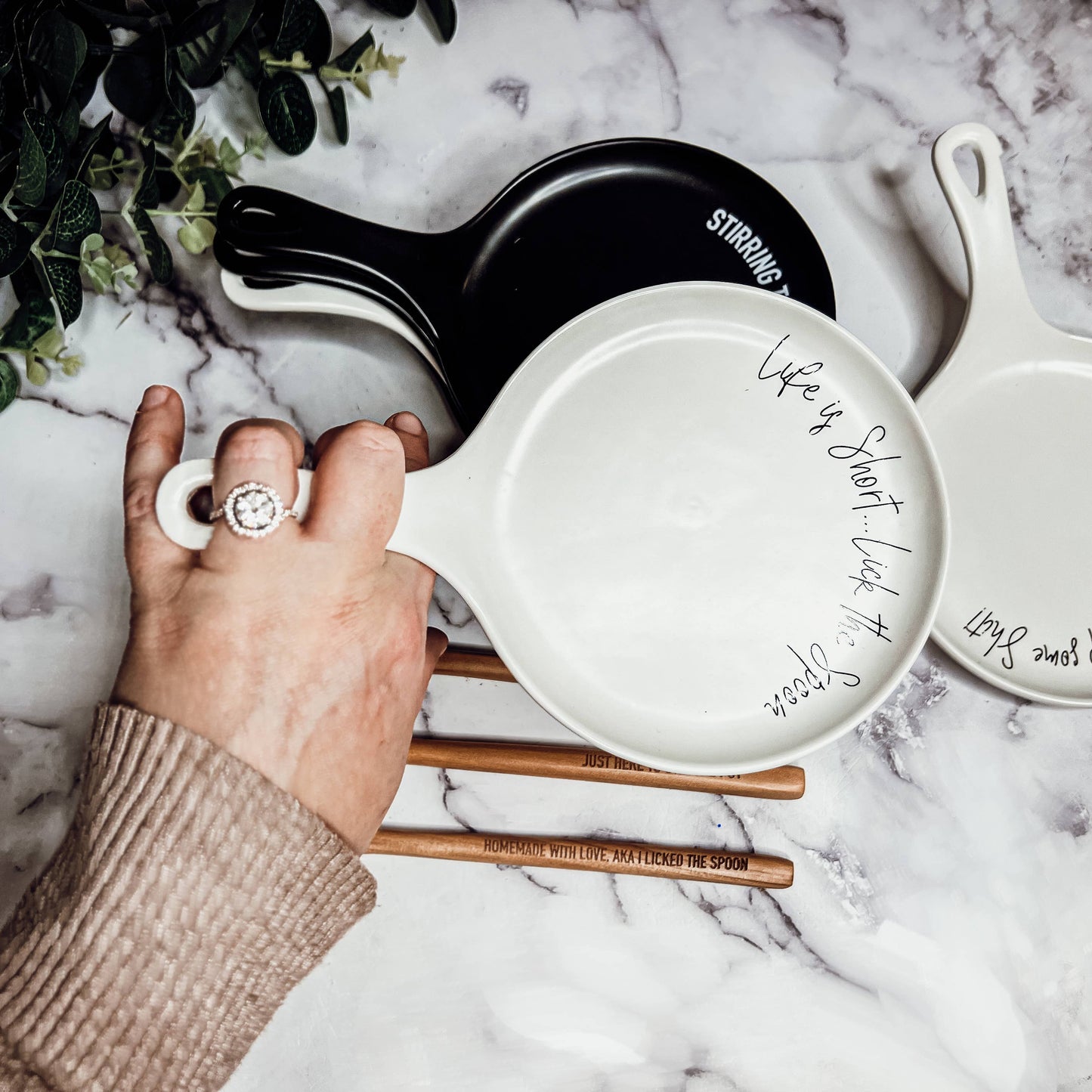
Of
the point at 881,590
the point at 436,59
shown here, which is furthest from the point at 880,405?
the point at 436,59

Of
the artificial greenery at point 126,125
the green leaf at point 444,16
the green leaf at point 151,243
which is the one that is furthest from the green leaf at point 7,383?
the green leaf at point 444,16

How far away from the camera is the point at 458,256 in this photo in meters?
0.44

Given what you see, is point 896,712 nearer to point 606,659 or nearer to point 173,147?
point 606,659

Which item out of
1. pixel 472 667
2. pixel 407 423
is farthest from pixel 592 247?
pixel 472 667

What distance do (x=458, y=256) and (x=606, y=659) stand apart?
9.2 inches

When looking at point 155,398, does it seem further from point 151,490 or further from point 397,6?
point 397,6

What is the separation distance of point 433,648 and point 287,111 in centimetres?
31

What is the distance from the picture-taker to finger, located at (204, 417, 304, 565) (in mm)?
321

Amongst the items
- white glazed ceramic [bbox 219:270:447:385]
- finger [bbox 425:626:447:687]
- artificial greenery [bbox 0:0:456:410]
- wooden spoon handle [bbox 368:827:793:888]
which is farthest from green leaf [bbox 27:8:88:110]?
wooden spoon handle [bbox 368:827:793:888]

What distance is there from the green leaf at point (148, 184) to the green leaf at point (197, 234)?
0.8 inches

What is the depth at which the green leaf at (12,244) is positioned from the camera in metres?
0.38

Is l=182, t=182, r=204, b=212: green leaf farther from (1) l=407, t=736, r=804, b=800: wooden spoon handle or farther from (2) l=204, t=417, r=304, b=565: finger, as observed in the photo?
(1) l=407, t=736, r=804, b=800: wooden spoon handle

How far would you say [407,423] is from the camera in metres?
0.43

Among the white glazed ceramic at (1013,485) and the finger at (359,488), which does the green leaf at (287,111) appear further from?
the white glazed ceramic at (1013,485)
